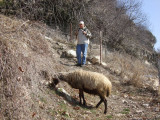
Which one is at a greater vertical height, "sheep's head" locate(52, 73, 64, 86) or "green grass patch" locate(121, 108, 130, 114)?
"sheep's head" locate(52, 73, 64, 86)

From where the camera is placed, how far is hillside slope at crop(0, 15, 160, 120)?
441cm

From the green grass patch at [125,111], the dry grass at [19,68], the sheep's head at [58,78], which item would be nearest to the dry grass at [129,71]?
the green grass patch at [125,111]

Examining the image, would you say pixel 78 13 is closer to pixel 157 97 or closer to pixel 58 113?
pixel 157 97

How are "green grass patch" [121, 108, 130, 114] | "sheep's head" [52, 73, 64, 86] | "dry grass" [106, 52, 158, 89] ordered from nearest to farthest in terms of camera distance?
"sheep's head" [52, 73, 64, 86] → "green grass patch" [121, 108, 130, 114] → "dry grass" [106, 52, 158, 89]

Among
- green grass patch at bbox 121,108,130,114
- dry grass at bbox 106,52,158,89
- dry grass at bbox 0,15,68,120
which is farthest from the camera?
dry grass at bbox 106,52,158,89

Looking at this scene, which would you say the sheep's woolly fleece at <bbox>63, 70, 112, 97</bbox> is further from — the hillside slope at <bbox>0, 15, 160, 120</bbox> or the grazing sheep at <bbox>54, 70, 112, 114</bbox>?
the hillside slope at <bbox>0, 15, 160, 120</bbox>

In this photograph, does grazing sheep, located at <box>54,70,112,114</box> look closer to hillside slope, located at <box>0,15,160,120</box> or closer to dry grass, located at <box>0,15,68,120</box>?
hillside slope, located at <box>0,15,160,120</box>

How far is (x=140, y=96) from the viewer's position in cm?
980

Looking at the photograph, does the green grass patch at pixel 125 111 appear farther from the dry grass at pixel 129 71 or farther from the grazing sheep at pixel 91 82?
the dry grass at pixel 129 71

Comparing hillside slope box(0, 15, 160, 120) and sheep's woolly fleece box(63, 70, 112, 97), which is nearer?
hillside slope box(0, 15, 160, 120)

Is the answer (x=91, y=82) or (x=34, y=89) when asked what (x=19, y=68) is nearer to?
(x=34, y=89)

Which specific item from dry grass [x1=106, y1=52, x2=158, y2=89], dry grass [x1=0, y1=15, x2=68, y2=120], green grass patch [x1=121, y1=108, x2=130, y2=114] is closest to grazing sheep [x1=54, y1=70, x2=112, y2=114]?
green grass patch [x1=121, y1=108, x2=130, y2=114]

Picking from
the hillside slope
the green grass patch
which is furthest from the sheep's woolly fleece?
the green grass patch

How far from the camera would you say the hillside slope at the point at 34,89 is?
14.5 feet
